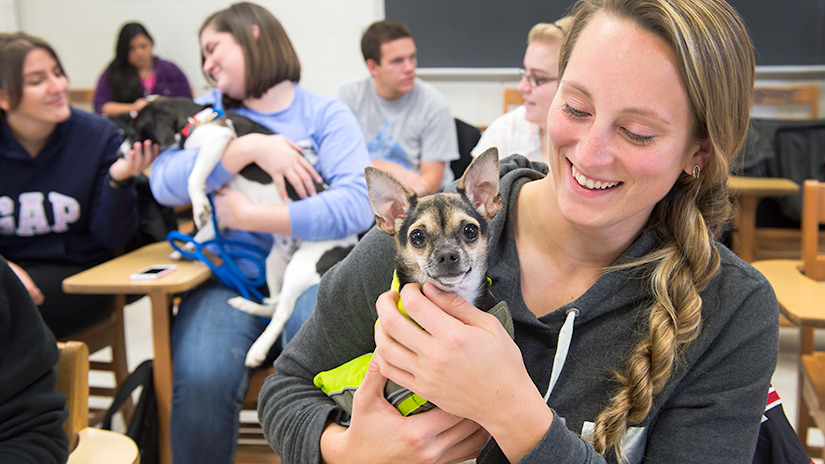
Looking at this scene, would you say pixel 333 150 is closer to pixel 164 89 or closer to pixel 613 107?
pixel 613 107

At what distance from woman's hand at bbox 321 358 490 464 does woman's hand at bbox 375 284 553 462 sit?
63mm

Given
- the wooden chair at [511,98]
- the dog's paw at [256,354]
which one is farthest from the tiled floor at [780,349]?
the wooden chair at [511,98]

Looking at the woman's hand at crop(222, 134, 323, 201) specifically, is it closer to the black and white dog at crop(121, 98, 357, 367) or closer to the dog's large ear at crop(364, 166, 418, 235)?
the black and white dog at crop(121, 98, 357, 367)

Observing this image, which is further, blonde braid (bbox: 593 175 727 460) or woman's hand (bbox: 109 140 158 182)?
woman's hand (bbox: 109 140 158 182)

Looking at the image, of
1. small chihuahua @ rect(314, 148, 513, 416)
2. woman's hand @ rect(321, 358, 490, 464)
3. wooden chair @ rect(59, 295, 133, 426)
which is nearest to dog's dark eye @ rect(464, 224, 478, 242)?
small chihuahua @ rect(314, 148, 513, 416)

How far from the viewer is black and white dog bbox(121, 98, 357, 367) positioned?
204 centimetres

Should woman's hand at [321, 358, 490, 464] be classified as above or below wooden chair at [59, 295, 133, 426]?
above

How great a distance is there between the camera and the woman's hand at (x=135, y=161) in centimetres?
225

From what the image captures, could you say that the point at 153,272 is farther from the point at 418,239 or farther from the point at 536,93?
the point at 536,93

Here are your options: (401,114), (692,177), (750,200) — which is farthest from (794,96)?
(692,177)

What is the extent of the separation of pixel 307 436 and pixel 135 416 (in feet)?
3.64

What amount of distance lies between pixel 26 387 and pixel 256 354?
82 cm

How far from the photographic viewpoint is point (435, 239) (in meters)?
1.05

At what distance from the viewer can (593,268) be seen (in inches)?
44.3
